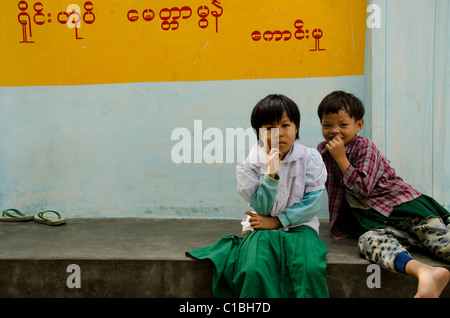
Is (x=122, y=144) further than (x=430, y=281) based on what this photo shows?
Yes

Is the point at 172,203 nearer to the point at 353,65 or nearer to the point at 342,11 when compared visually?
the point at 353,65

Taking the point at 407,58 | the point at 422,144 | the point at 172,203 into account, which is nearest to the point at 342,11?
the point at 407,58

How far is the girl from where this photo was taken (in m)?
1.66

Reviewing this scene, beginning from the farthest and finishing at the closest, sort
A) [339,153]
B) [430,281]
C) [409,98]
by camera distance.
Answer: [409,98]
[339,153]
[430,281]

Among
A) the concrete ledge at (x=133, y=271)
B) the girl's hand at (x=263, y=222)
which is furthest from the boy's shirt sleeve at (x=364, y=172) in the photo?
the girl's hand at (x=263, y=222)

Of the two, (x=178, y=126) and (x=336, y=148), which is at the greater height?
(x=178, y=126)

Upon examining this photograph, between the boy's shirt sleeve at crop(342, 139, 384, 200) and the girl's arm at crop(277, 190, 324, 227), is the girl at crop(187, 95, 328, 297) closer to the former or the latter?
the girl's arm at crop(277, 190, 324, 227)

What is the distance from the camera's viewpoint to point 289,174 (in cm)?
191

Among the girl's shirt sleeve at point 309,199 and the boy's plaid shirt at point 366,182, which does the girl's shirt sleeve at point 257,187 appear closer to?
the girl's shirt sleeve at point 309,199

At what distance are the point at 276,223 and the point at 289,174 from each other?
9.9 inches

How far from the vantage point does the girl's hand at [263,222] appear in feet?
6.08

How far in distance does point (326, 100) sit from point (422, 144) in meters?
0.86

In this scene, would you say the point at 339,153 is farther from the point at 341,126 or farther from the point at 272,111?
the point at 272,111

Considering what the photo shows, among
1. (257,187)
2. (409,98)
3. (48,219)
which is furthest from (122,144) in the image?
(409,98)
